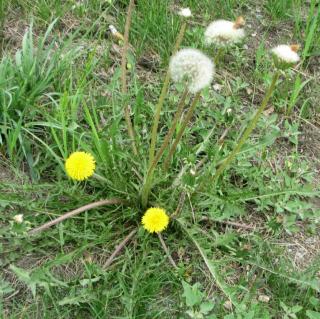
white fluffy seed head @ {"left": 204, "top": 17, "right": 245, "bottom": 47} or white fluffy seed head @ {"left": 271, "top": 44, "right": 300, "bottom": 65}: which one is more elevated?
white fluffy seed head @ {"left": 271, "top": 44, "right": 300, "bottom": 65}

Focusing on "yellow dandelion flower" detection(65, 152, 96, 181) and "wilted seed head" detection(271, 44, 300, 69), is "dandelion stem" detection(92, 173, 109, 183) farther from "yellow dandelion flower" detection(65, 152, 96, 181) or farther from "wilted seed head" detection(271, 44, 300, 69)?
"wilted seed head" detection(271, 44, 300, 69)

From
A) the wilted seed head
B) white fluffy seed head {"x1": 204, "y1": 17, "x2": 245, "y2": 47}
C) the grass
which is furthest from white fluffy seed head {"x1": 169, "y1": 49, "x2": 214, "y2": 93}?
the grass

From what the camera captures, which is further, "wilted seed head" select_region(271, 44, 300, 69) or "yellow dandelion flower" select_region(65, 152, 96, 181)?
"yellow dandelion flower" select_region(65, 152, 96, 181)

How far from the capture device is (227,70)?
3.00 meters

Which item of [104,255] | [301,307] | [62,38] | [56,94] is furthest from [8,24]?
[301,307]

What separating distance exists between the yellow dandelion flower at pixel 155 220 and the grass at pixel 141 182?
3.9 inches

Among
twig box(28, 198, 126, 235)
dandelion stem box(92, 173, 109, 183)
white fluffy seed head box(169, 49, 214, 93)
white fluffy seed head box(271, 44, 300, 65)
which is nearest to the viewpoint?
white fluffy seed head box(271, 44, 300, 65)

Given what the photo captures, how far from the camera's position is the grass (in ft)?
6.61

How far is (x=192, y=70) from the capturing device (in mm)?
1765

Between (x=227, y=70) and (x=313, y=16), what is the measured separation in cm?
72

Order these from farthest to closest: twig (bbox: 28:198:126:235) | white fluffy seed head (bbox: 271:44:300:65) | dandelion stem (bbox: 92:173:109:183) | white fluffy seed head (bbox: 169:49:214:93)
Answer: dandelion stem (bbox: 92:173:109:183), twig (bbox: 28:198:126:235), white fluffy seed head (bbox: 169:49:214:93), white fluffy seed head (bbox: 271:44:300:65)

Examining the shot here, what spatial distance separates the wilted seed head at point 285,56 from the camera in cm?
153

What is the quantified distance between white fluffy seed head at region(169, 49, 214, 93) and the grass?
47 cm

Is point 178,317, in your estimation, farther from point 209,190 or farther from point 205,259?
point 209,190
